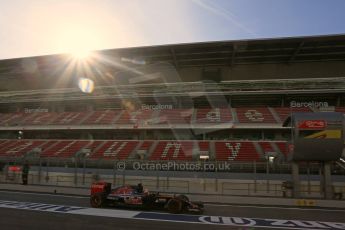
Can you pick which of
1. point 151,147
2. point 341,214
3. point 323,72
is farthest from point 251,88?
point 341,214

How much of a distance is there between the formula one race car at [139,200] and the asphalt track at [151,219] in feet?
1.59

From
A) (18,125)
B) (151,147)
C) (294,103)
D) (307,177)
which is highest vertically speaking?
(294,103)

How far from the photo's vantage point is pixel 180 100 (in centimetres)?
4256

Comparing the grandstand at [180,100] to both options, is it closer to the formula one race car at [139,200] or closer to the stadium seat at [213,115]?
the stadium seat at [213,115]

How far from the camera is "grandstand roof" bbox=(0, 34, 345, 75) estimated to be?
3697 centimetres

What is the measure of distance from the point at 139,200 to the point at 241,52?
28.0 m

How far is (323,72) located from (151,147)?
21.9 meters

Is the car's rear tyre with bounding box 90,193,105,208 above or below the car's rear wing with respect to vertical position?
below

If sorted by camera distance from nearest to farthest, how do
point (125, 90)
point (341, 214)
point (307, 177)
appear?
point (341, 214)
point (307, 177)
point (125, 90)

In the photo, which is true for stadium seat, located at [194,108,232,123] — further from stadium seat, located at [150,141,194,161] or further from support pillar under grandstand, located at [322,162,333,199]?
support pillar under grandstand, located at [322,162,333,199]

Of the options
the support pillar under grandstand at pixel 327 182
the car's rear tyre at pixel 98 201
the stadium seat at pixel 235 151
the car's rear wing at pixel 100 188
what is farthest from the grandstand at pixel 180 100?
the car's rear tyre at pixel 98 201

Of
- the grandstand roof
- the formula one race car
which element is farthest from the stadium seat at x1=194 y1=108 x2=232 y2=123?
the formula one race car

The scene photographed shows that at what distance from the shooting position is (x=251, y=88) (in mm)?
39750

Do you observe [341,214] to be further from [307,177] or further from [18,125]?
[18,125]
